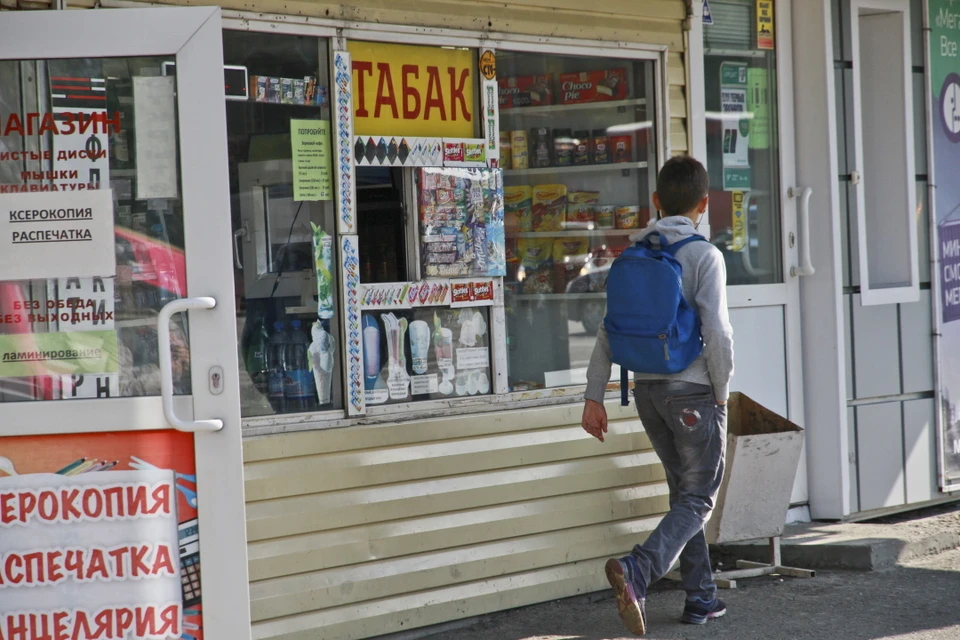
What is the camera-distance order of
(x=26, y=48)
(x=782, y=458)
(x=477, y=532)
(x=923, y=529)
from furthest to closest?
1. (x=923, y=529)
2. (x=782, y=458)
3. (x=477, y=532)
4. (x=26, y=48)

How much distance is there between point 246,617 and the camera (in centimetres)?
353

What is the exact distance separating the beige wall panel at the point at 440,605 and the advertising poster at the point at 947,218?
8.69 ft

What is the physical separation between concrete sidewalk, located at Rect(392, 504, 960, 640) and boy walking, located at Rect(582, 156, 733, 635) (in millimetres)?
253

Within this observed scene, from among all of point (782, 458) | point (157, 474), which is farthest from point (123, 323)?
point (782, 458)

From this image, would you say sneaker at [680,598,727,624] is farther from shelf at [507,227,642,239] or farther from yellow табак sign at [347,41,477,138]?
yellow табак sign at [347,41,477,138]

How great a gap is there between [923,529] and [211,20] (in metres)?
4.60

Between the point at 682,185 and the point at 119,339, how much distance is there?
7.52 ft

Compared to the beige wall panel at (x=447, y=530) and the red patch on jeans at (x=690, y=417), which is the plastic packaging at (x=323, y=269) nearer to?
the beige wall panel at (x=447, y=530)

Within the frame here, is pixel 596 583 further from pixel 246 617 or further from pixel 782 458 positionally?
pixel 246 617

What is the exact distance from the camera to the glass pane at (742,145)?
6145mm

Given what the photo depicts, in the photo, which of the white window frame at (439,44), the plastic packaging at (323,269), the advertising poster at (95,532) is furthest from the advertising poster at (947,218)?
the advertising poster at (95,532)

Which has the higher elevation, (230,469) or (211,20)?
(211,20)

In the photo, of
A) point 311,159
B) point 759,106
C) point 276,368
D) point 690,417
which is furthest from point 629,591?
point 759,106

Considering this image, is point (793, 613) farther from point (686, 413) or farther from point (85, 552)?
point (85, 552)
